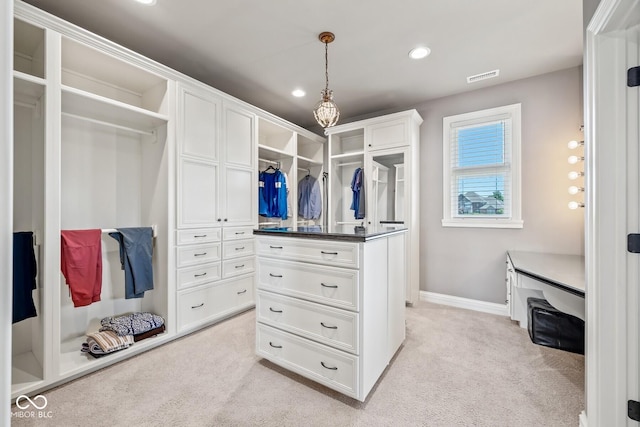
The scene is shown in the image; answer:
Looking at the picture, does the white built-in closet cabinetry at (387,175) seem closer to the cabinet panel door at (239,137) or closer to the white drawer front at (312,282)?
the cabinet panel door at (239,137)

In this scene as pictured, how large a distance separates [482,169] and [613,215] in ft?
7.66

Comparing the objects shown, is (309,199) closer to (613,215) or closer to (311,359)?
(311,359)

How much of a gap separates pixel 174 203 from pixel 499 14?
3170 millimetres

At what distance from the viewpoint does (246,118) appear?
129 inches

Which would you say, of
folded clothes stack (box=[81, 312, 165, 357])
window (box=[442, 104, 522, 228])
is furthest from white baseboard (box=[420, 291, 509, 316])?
folded clothes stack (box=[81, 312, 165, 357])

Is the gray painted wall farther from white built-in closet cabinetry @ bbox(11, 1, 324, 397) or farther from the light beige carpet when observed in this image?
white built-in closet cabinetry @ bbox(11, 1, 324, 397)

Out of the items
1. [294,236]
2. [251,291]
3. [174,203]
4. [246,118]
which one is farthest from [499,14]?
[251,291]

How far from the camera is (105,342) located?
83.7 inches

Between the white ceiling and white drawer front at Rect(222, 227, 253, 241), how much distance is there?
5.80ft

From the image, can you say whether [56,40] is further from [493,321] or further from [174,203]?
[493,321]

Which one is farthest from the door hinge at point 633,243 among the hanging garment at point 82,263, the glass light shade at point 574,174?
the hanging garment at point 82,263

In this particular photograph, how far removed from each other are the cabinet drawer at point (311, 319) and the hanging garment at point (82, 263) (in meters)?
1.33

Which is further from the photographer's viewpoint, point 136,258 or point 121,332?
point 136,258

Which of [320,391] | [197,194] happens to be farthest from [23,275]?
[320,391]
